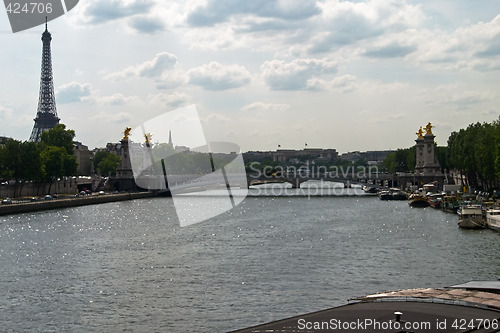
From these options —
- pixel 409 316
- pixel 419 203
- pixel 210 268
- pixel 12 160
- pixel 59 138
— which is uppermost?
pixel 59 138

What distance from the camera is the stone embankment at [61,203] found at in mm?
67688

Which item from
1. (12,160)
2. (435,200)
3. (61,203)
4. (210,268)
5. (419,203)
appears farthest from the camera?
(12,160)

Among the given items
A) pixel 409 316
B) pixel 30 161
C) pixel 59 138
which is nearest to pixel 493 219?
pixel 409 316

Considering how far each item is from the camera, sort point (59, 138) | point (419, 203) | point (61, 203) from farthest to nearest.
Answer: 1. point (59, 138)
2. point (61, 203)
3. point (419, 203)

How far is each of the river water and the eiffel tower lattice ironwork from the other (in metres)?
91.4

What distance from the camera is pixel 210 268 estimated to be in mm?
32594

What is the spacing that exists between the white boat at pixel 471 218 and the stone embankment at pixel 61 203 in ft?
133

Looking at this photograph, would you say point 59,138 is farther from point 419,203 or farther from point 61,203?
point 419,203

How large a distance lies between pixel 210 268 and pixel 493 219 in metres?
23.8

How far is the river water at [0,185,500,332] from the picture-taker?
23484 millimetres

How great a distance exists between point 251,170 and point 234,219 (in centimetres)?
13328

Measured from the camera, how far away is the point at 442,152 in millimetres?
117750

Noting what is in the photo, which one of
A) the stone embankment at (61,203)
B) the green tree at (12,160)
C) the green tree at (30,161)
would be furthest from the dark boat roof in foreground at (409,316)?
the green tree at (30,161)

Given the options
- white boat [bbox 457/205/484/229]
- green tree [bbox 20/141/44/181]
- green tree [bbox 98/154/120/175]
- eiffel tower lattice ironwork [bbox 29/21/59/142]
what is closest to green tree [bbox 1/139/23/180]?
green tree [bbox 20/141/44/181]
